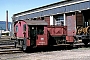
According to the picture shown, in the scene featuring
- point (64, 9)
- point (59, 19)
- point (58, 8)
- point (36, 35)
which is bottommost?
point (36, 35)

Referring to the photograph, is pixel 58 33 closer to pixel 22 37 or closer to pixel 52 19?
pixel 22 37

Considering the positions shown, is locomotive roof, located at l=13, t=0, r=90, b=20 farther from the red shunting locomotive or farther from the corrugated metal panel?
the red shunting locomotive

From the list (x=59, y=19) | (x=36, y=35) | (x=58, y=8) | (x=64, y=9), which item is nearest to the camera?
(x=36, y=35)

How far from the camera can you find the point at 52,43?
57.9 ft

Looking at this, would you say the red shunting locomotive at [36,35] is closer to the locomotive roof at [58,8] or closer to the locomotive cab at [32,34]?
the locomotive cab at [32,34]

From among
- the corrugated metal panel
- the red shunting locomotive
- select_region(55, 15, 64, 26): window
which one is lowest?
the red shunting locomotive

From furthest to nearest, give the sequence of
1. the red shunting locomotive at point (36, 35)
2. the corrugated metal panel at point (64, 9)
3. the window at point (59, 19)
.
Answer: the window at point (59, 19) < the corrugated metal panel at point (64, 9) < the red shunting locomotive at point (36, 35)

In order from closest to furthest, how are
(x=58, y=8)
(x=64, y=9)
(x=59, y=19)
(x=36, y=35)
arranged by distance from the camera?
(x=36, y=35), (x=64, y=9), (x=58, y=8), (x=59, y=19)

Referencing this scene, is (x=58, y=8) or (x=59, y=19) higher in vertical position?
(x=58, y=8)

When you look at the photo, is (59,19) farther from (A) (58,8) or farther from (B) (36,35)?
(B) (36,35)

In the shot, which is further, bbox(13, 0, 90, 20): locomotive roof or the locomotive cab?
bbox(13, 0, 90, 20): locomotive roof

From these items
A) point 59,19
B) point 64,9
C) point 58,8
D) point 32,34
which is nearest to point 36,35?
point 32,34

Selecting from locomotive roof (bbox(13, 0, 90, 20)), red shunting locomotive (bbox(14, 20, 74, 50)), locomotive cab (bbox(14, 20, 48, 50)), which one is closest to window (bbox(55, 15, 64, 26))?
locomotive roof (bbox(13, 0, 90, 20))

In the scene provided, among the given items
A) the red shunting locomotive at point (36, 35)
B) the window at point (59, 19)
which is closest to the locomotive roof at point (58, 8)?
the window at point (59, 19)
